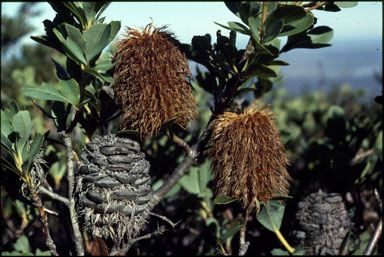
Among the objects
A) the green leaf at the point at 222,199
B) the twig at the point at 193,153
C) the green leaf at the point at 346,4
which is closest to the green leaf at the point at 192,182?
the twig at the point at 193,153

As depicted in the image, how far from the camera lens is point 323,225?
1.83 metres

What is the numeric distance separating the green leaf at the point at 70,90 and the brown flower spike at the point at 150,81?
0.12m

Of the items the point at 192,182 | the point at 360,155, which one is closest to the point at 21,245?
the point at 192,182

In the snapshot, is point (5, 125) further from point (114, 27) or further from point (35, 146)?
point (114, 27)

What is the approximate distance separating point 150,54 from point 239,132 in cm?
35

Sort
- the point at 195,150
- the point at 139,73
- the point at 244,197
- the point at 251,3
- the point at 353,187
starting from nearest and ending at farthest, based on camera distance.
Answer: the point at 251,3, the point at 139,73, the point at 244,197, the point at 195,150, the point at 353,187

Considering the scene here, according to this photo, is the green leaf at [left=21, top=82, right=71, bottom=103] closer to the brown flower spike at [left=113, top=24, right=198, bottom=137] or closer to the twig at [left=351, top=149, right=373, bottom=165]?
the brown flower spike at [left=113, top=24, right=198, bottom=137]

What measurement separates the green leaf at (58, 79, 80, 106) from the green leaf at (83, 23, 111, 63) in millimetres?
123

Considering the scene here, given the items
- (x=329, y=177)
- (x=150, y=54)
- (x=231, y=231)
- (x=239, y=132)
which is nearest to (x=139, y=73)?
(x=150, y=54)

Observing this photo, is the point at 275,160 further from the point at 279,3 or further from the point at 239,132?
the point at 279,3

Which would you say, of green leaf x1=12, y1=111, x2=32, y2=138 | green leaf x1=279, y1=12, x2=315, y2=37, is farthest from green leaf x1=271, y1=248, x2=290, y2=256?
green leaf x1=12, y1=111, x2=32, y2=138

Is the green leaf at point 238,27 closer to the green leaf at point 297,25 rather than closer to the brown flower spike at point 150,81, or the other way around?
the green leaf at point 297,25

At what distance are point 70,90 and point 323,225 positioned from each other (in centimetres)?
124

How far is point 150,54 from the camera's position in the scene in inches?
47.9
